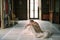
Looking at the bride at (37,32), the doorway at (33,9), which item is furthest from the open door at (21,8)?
the bride at (37,32)

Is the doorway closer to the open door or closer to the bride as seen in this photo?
the open door

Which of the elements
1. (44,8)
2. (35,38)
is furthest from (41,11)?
(35,38)

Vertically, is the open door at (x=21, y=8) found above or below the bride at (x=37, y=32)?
above

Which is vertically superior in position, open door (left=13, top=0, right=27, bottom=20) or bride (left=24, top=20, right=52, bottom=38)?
open door (left=13, top=0, right=27, bottom=20)

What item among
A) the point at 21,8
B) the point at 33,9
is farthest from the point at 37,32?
the point at 33,9

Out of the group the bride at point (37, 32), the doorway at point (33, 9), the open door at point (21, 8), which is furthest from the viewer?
the doorway at point (33, 9)

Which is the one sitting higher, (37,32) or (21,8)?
(21,8)

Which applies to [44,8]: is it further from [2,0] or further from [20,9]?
[2,0]

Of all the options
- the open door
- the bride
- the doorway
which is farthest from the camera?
the doorway

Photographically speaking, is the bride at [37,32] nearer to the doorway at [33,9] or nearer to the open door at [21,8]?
the open door at [21,8]

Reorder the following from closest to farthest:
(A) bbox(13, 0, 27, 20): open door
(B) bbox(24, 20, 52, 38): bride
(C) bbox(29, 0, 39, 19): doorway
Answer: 1. (B) bbox(24, 20, 52, 38): bride
2. (A) bbox(13, 0, 27, 20): open door
3. (C) bbox(29, 0, 39, 19): doorway

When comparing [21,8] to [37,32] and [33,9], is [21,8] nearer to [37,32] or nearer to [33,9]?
[33,9]

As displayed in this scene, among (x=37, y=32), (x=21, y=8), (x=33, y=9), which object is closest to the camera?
(x=37, y=32)

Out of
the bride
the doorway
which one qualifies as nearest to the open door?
the doorway
